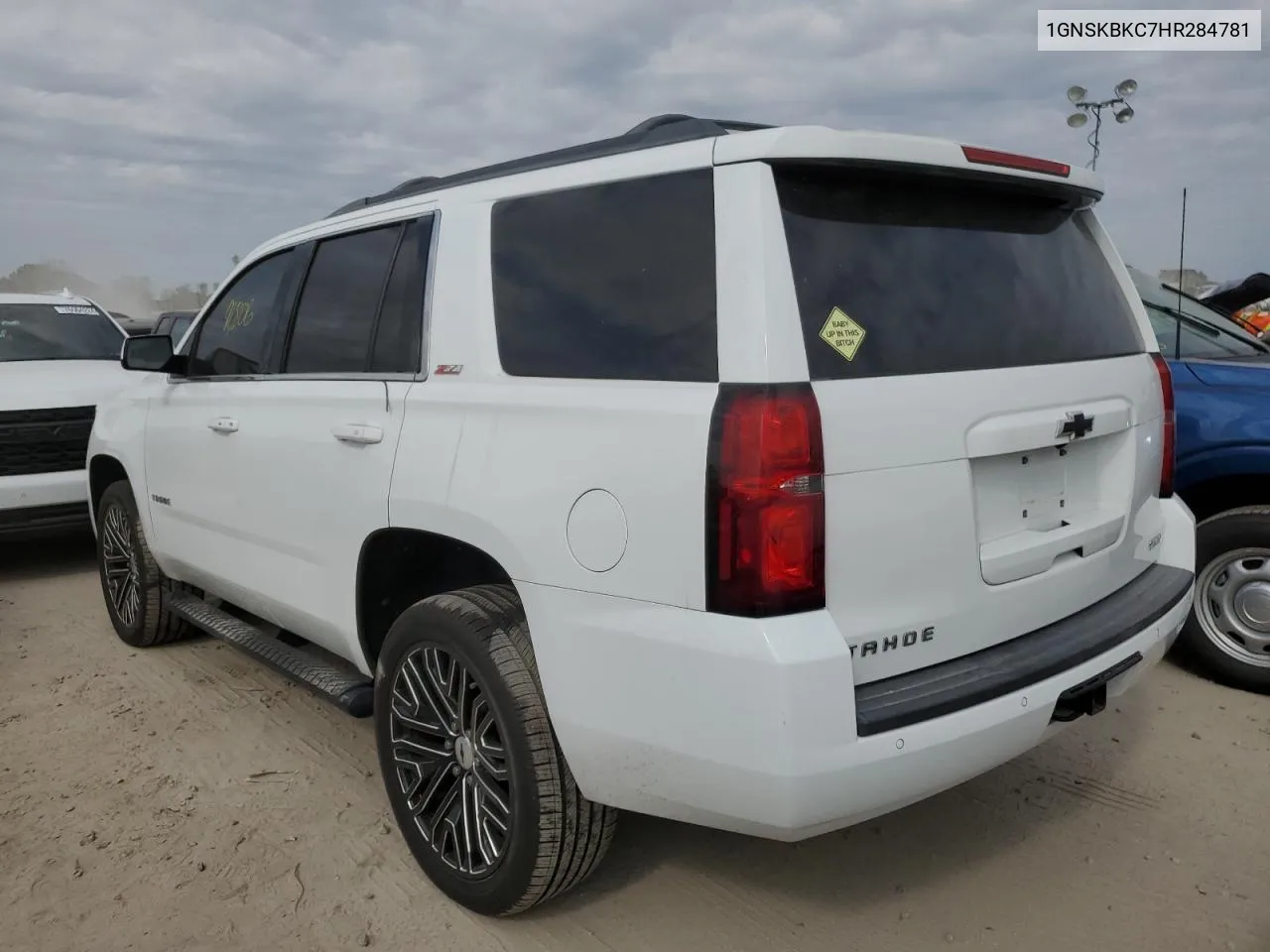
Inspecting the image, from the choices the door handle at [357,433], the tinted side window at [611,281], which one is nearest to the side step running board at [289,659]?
the door handle at [357,433]

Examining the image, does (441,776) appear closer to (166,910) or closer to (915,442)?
(166,910)

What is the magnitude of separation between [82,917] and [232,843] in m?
0.45

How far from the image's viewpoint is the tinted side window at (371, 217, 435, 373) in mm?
2881

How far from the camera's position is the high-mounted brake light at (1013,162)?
2.34 m

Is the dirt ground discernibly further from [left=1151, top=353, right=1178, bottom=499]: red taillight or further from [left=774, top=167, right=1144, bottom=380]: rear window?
[left=774, top=167, right=1144, bottom=380]: rear window

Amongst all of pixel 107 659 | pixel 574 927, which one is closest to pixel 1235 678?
pixel 574 927

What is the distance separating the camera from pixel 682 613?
6.68ft

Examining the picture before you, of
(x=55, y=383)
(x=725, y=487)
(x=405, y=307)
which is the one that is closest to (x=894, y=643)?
(x=725, y=487)

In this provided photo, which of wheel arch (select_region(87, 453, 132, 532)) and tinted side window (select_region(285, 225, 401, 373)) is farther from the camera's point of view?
wheel arch (select_region(87, 453, 132, 532))

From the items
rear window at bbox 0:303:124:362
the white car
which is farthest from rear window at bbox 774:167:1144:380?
rear window at bbox 0:303:124:362

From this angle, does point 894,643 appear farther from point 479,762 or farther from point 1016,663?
point 479,762

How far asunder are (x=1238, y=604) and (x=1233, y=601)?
0.02 meters

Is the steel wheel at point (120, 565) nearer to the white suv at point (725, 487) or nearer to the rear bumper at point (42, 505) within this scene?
the rear bumper at point (42, 505)

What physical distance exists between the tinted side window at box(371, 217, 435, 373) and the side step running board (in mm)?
1026
